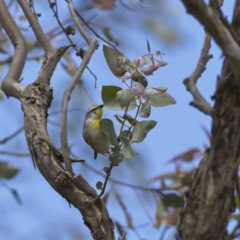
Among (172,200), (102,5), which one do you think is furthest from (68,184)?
(102,5)

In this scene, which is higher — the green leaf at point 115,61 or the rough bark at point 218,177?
the green leaf at point 115,61

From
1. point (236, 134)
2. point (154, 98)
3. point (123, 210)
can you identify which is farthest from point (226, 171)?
point (123, 210)

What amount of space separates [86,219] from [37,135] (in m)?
0.17

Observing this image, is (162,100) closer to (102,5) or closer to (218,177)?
(218,177)

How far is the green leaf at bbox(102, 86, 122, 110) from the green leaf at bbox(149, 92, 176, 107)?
58mm

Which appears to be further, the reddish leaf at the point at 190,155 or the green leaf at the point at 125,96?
the reddish leaf at the point at 190,155

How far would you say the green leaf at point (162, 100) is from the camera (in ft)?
2.97

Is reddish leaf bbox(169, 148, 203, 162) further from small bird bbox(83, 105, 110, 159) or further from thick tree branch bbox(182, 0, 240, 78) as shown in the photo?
thick tree branch bbox(182, 0, 240, 78)

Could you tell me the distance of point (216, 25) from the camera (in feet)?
2.64

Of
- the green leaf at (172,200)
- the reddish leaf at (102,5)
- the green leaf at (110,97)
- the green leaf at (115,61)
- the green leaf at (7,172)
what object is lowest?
the green leaf at (110,97)

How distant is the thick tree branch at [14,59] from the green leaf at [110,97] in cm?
21

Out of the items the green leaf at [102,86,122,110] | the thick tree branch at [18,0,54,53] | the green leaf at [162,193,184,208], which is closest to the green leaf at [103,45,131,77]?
the green leaf at [102,86,122,110]

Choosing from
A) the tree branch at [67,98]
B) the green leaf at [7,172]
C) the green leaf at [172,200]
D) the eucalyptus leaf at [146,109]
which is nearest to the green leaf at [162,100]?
the eucalyptus leaf at [146,109]

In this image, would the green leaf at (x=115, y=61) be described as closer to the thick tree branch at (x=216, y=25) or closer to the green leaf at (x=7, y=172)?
the thick tree branch at (x=216, y=25)
